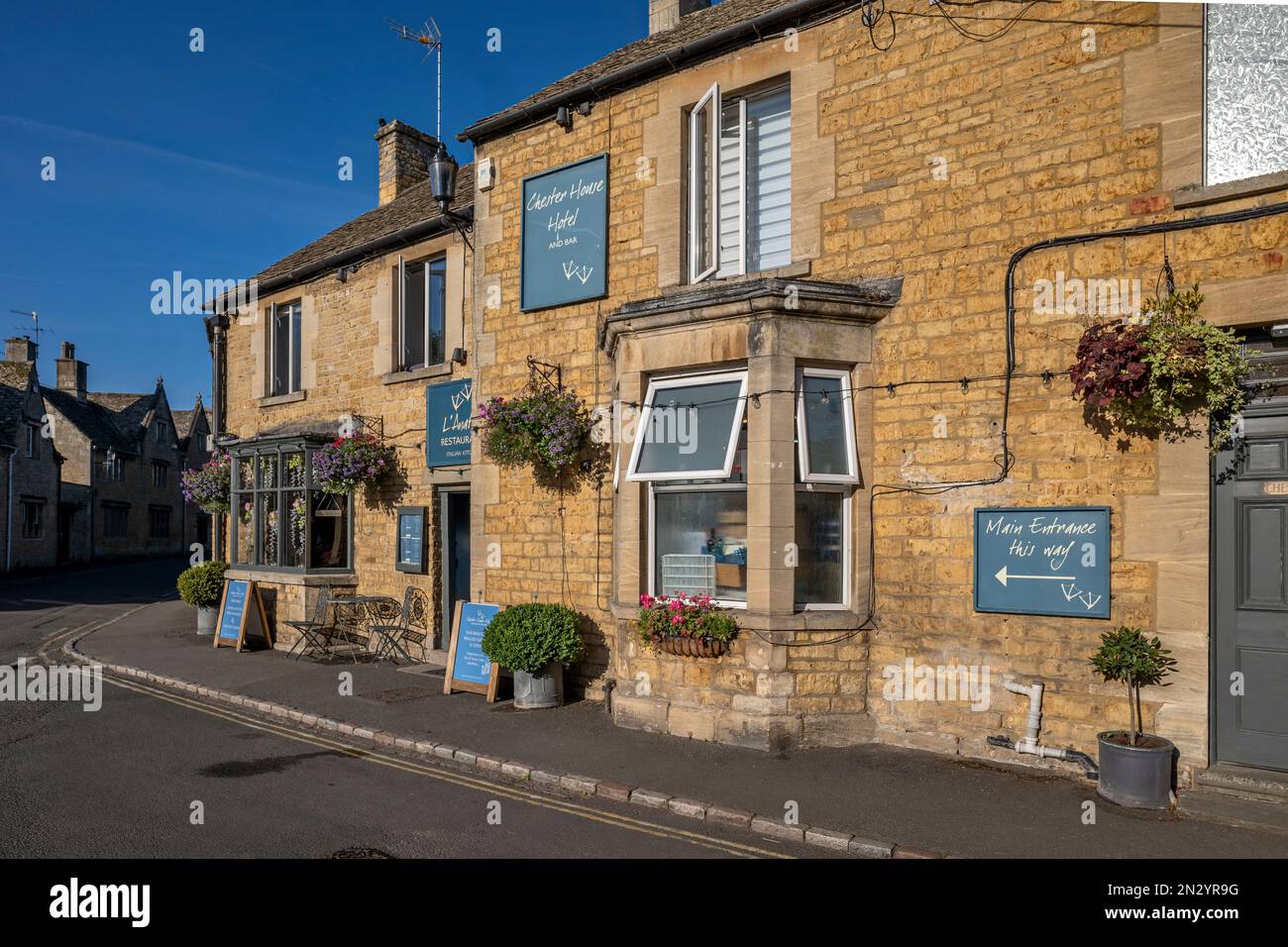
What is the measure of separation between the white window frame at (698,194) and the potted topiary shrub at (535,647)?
413 cm

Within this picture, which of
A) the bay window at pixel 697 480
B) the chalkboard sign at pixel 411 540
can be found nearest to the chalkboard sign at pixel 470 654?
the chalkboard sign at pixel 411 540

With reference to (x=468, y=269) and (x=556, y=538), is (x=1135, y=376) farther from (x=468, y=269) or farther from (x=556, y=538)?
(x=468, y=269)

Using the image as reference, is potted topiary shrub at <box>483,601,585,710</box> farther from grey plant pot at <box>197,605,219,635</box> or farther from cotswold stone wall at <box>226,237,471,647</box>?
grey plant pot at <box>197,605,219,635</box>

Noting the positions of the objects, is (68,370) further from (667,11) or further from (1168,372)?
(1168,372)

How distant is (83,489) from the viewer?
43.6 m

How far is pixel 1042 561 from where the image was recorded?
748 cm

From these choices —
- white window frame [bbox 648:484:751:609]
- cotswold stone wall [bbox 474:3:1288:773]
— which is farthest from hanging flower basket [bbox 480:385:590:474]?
cotswold stone wall [bbox 474:3:1288:773]

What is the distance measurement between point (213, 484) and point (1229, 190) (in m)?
17.2

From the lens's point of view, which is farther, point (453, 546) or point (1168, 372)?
point (453, 546)

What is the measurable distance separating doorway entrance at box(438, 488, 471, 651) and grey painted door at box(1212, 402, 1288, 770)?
9.81 m

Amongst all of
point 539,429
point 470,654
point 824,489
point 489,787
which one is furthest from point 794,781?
point 470,654

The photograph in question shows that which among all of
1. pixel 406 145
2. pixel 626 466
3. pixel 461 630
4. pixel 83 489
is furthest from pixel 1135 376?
pixel 83 489

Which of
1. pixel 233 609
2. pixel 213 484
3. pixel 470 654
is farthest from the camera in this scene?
pixel 213 484

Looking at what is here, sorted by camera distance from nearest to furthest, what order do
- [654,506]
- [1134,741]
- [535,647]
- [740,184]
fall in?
[1134,741]
[654,506]
[740,184]
[535,647]
